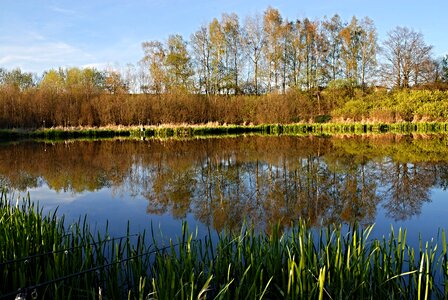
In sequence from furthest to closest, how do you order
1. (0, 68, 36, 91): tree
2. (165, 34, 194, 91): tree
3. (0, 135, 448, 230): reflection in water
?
(0, 68, 36, 91): tree < (165, 34, 194, 91): tree < (0, 135, 448, 230): reflection in water

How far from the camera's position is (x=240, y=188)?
295 inches

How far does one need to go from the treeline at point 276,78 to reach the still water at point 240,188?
16264mm

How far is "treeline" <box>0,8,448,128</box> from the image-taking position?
28.6 m

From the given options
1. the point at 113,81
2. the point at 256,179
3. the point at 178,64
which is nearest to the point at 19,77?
the point at 113,81

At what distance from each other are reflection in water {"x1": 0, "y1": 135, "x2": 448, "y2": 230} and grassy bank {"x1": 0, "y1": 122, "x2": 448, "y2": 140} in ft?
33.6

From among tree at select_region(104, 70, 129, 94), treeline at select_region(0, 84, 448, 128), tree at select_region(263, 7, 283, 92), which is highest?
tree at select_region(263, 7, 283, 92)

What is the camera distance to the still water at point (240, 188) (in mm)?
5301

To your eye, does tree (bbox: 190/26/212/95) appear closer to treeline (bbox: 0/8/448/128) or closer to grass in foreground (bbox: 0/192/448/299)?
treeline (bbox: 0/8/448/128)

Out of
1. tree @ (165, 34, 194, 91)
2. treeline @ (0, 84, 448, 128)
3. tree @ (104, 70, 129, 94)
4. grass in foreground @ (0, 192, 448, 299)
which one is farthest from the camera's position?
tree @ (104, 70, 129, 94)

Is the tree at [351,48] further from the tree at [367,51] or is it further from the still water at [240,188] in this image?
the still water at [240,188]

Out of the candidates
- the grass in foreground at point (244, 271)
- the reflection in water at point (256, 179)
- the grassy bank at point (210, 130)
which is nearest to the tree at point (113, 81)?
the grassy bank at point (210, 130)

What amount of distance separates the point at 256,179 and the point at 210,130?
17004 mm

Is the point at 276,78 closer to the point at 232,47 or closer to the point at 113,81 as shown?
the point at 232,47

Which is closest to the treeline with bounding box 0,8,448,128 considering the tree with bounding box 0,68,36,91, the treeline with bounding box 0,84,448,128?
the treeline with bounding box 0,84,448,128
